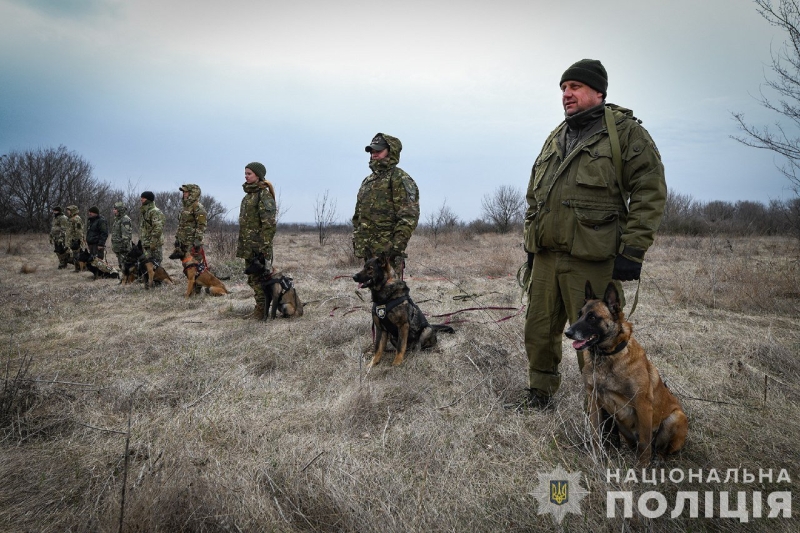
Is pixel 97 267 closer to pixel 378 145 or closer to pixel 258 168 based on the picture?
pixel 258 168

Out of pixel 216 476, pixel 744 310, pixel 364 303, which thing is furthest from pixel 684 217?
pixel 216 476

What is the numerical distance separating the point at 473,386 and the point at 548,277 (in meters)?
1.12

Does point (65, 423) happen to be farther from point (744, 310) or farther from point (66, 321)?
point (744, 310)

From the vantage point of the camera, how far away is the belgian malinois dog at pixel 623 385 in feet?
6.54

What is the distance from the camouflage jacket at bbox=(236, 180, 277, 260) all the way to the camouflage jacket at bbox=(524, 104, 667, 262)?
14.3 feet

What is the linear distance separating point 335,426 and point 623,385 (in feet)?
5.68

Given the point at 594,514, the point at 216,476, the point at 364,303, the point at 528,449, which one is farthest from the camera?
the point at 364,303

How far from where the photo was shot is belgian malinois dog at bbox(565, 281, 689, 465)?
1993 millimetres

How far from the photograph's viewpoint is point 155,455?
210cm

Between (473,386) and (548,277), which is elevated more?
(548,277)

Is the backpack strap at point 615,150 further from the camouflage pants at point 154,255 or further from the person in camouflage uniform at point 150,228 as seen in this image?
the camouflage pants at point 154,255

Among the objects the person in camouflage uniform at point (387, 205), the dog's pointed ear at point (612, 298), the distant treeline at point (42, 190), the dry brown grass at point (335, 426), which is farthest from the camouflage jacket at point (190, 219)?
the distant treeline at point (42, 190)

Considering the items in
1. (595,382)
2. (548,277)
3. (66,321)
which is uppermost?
(548,277)

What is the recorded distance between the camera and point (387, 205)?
175 inches
